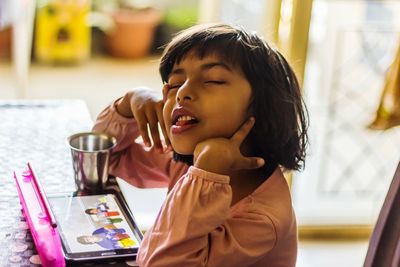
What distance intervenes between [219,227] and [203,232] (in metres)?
0.05

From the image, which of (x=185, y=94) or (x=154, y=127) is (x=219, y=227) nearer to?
(x=185, y=94)

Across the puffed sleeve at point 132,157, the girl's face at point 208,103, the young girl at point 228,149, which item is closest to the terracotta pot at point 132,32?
the puffed sleeve at point 132,157

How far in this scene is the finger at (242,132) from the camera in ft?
3.70

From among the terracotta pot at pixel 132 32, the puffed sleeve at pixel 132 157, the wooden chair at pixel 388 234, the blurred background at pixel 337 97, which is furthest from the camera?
the terracotta pot at pixel 132 32

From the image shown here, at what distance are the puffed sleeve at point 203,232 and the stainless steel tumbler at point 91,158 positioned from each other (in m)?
0.26

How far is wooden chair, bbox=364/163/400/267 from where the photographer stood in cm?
128

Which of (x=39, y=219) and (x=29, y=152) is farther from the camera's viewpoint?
(x=29, y=152)

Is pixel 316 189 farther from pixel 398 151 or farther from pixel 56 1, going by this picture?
pixel 56 1

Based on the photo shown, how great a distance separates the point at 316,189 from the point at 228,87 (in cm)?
164

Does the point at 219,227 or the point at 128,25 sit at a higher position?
the point at 219,227

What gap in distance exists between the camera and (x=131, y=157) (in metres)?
1.45

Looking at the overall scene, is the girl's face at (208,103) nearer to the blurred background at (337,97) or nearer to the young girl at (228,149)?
the young girl at (228,149)

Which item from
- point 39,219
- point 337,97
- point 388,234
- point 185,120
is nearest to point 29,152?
point 39,219

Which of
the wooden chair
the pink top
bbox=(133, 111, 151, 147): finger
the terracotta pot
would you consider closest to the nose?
the pink top
